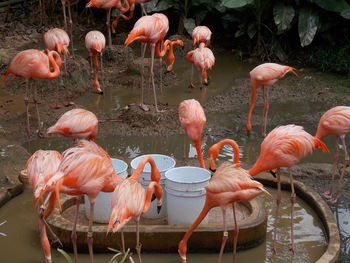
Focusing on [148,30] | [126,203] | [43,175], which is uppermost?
[148,30]

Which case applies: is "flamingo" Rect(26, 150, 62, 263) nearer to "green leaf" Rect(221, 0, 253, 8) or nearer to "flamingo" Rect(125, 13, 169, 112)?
"flamingo" Rect(125, 13, 169, 112)

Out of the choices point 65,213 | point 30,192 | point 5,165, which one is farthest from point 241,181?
point 5,165

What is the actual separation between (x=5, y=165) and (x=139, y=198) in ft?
7.82

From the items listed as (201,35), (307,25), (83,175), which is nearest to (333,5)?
(307,25)

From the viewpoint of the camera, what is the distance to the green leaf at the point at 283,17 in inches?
349

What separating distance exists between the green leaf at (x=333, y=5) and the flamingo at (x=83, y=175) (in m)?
6.18

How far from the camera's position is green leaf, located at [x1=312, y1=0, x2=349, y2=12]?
340 inches

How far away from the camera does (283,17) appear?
8891 millimetres

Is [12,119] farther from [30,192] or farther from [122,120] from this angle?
[30,192]

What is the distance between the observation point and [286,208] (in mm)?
4449

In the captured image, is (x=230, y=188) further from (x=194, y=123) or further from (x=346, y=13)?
(x=346, y=13)

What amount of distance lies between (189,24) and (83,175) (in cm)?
677

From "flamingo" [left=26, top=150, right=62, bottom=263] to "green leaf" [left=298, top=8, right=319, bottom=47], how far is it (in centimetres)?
595

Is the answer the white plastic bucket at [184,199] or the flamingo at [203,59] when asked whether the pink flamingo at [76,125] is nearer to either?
the white plastic bucket at [184,199]
